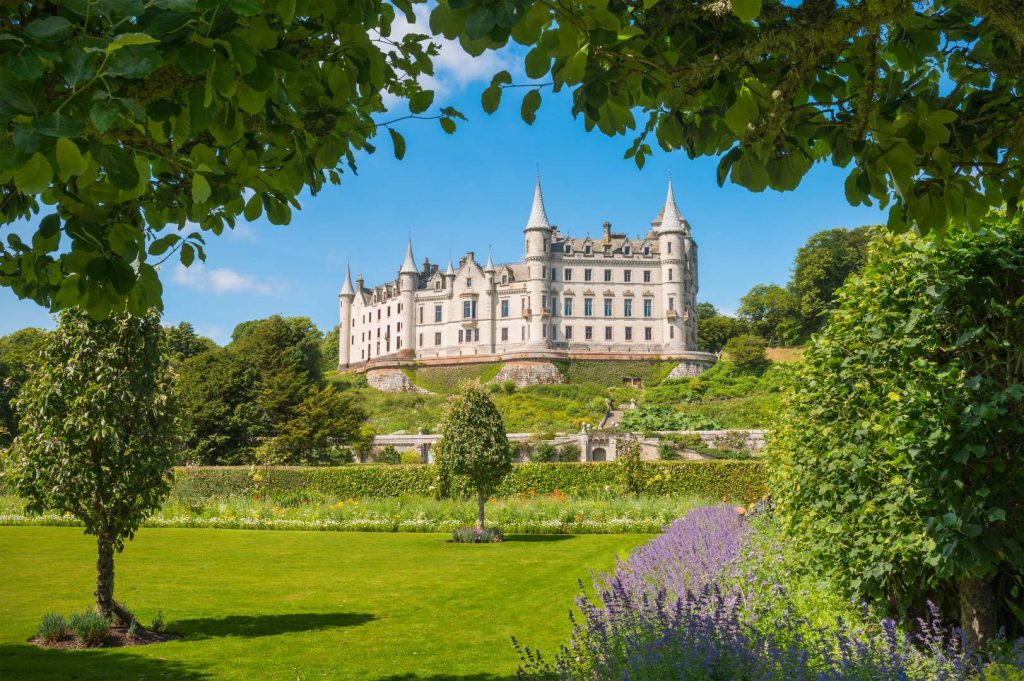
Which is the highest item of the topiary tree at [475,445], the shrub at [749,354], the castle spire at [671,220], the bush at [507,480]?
the castle spire at [671,220]

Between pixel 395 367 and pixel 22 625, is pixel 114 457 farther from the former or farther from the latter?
pixel 395 367

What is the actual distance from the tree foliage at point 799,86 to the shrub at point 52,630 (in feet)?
32.1

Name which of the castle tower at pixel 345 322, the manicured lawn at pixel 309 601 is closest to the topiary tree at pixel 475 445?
the manicured lawn at pixel 309 601

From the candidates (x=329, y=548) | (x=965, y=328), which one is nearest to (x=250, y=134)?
(x=965, y=328)

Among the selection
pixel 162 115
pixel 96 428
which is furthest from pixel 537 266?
pixel 162 115

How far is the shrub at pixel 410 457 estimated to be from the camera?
155 ft

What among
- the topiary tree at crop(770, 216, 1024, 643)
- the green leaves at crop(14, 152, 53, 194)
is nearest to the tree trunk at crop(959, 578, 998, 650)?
the topiary tree at crop(770, 216, 1024, 643)

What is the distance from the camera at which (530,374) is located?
Answer: 69750 mm

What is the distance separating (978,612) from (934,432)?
5.32ft

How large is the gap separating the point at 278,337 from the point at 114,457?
45673mm

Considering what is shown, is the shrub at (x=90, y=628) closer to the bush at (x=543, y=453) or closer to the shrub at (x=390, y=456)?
the bush at (x=543, y=453)

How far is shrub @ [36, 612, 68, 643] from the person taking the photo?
33.3ft

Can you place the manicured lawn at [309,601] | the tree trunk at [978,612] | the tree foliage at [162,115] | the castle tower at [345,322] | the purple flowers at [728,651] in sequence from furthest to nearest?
the castle tower at [345,322] < the manicured lawn at [309,601] < the tree trunk at [978,612] < the purple flowers at [728,651] < the tree foliage at [162,115]

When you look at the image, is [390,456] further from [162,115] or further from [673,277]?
[162,115]
